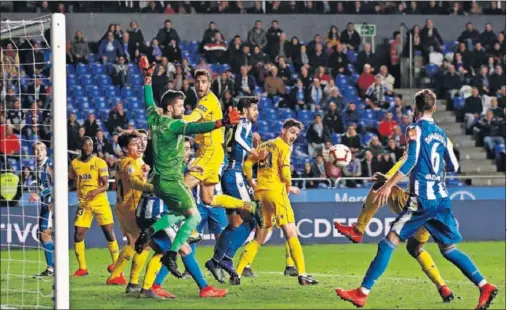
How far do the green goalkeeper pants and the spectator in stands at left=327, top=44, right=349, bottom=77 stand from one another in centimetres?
1707

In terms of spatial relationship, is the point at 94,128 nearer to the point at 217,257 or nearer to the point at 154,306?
the point at 217,257

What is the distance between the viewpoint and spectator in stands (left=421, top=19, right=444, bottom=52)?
3065cm

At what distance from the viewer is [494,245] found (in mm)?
22797

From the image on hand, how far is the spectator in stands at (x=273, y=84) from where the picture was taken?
28625 mm

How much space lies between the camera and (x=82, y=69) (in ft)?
92.3

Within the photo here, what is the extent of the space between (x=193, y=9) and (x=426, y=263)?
18144 millimetres

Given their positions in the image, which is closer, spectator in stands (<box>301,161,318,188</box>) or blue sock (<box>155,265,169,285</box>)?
blue sock (<box>155,265,169,285</box>)

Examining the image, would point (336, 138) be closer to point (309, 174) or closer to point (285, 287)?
point (309, 174)

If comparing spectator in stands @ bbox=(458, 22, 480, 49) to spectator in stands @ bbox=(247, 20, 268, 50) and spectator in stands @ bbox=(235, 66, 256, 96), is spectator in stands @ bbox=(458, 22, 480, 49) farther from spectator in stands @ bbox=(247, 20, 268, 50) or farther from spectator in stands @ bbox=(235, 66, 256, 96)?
spectator in stands @ bbox=(235, 66, 256, 96)

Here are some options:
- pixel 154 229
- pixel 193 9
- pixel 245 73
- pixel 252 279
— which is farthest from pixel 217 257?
pixel 193 9

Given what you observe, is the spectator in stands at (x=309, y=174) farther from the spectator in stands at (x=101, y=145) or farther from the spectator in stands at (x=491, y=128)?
the spectator in stands at (x=491, y=128)

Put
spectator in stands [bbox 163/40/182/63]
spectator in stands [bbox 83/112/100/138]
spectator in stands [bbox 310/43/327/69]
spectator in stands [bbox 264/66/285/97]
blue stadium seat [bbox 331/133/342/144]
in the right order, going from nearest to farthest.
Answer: spectator in stands [bbox 83/112/100/138], blue stadium seat [bbox 331/133/342/144], spectator in stands [bbox 163/40/182/63], spectator in stands [bbox 264/66/285/97], spectator in stands [bbox 310/43/327/69]

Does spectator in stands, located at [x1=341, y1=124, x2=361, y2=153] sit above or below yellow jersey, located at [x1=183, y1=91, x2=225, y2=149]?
below

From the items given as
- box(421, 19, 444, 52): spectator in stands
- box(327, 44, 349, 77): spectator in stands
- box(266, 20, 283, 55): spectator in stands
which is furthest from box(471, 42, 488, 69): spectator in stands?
box(266, 20, 283, 55): spectator in stands
